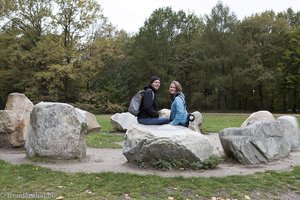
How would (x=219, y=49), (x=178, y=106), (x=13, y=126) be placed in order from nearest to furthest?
(x=178, y=106) < (x=13, y=126) < (x=219, y=49)

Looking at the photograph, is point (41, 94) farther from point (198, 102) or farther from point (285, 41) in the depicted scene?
point (285, 41)

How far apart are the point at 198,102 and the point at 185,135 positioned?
3761cm

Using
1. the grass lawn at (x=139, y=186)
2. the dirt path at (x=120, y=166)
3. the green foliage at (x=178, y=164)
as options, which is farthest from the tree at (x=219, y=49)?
the grass lawn at (x=139, y=186)

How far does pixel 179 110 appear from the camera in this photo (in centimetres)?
975

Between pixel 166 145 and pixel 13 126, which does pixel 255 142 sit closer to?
pixel 166 145

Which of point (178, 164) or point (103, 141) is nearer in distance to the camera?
point (178, 164)

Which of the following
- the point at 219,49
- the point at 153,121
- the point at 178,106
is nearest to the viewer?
the point at 178,106

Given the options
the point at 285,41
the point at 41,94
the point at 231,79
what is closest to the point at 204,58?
the point at 231,79

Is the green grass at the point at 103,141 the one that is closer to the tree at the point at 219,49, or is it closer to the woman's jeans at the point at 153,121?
the woman's jeans at the point at 153,121

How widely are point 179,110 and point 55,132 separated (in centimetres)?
325

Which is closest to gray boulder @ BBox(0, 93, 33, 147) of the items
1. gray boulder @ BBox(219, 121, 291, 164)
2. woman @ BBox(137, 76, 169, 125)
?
woman @ BBox(137, 76, 169, 125)

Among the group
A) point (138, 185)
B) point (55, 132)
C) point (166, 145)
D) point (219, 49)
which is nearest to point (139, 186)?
point (138, 185)

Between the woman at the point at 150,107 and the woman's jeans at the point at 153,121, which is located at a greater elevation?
the woman at the point at 150,107

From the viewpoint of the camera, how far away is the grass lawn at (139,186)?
23.5ft
